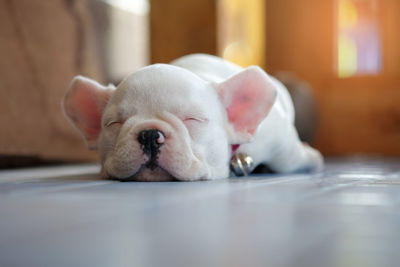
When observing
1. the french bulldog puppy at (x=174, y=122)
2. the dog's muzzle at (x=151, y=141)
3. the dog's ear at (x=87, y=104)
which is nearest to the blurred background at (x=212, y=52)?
the dog's ear at (x=87, y=104)

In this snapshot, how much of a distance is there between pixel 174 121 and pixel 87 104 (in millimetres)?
342

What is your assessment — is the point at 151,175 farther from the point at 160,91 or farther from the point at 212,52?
the point at 212,52

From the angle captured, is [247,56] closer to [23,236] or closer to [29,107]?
[29,107]

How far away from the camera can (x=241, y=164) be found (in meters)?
1.44

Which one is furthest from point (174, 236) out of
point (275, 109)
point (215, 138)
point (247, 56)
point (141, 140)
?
point (247, 56)

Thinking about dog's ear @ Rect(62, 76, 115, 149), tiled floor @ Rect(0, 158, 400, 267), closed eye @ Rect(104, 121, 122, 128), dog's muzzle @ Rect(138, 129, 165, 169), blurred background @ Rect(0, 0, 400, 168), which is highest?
blurred background @ Rect(0, 0, 400, 168)

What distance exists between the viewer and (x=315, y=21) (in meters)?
4.09

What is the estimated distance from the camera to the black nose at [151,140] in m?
1.17

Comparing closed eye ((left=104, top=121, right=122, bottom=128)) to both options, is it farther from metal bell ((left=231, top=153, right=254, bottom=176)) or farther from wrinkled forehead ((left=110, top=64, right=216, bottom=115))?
metal bell ((left=231, top=153, right=254, bottom=176))

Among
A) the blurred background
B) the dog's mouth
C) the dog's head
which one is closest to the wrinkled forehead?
the dog's head

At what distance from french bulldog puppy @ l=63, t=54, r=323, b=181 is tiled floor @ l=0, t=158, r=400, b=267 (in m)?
0.11

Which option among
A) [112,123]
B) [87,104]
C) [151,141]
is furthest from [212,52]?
[151,141]

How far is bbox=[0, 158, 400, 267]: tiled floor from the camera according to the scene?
1.78 ft

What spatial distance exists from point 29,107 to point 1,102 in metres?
0.15
